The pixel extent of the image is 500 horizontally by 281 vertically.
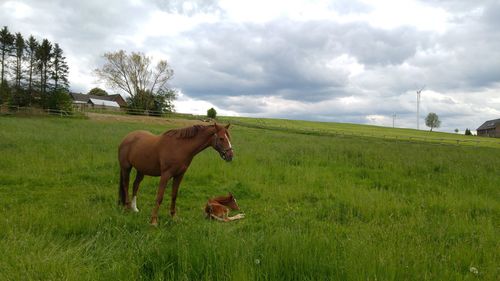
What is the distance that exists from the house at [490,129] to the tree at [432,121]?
50.6 ft

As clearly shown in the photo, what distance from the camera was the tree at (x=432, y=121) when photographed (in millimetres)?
141500

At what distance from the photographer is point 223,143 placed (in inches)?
261

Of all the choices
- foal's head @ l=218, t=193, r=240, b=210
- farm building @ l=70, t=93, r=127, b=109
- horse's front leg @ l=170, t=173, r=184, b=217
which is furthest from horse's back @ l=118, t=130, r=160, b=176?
farm building @ l=70, t=93, r=127, b=109

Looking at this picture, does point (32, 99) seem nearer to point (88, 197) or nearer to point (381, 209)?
point (88, 197)

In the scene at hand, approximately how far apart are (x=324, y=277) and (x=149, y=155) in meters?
5.07

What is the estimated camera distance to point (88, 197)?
8305 mm

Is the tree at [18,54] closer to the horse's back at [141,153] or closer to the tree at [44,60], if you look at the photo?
the tree at [44,60]

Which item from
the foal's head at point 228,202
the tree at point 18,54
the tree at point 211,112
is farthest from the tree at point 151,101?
the foal's head at point 228,202

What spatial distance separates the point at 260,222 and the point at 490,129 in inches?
5770

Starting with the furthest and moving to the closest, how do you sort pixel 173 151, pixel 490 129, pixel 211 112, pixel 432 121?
pixel 432 121, pixel 490 129, pixel 211 112, pixel 173 151

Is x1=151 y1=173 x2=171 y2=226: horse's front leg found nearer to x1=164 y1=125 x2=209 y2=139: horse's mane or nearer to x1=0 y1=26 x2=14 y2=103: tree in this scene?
x1=164 y1=125 x2=209 y2=139: horse's mane

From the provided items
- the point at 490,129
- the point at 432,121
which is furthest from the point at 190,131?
the point at 432,121

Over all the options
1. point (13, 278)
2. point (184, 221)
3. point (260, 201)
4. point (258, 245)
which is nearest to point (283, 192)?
point (260, 201)

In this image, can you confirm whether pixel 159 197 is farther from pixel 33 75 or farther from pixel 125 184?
pixel 33 75
